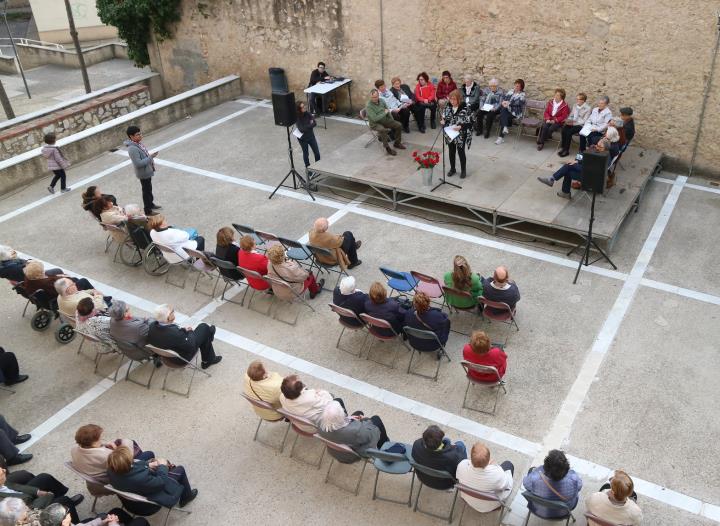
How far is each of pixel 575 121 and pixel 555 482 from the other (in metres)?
7.30

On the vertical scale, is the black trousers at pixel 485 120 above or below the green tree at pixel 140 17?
below

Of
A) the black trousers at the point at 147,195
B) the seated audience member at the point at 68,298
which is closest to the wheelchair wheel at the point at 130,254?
the black trousers at the point at 147,195

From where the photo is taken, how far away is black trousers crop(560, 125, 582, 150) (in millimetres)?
10795

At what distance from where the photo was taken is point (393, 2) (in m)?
12.5

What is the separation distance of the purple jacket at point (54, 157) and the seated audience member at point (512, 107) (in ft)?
25.3

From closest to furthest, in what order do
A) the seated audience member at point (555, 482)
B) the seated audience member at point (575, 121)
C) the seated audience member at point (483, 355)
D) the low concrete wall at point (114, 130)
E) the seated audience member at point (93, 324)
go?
the seated audience member at point (555, 482) < the seated audience member at point (483, 355) < the seated audience member at point (93, 324) < the seated audience member at point (575, 121) < the low concrete wall at point (114, 130)

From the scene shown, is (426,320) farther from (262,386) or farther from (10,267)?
(10,267)

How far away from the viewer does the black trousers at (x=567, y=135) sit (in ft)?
35.4

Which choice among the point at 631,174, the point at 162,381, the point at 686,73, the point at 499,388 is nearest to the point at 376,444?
the point at 499,388

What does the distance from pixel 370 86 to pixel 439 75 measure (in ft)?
5.42

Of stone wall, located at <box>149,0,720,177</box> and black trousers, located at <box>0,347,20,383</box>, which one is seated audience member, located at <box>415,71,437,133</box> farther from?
black trousers, located at <box>0,347,20,383</box>

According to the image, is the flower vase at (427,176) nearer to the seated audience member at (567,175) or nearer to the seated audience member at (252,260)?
the seated audience member at (567,175)

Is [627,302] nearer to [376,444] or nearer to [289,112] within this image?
[376,444]

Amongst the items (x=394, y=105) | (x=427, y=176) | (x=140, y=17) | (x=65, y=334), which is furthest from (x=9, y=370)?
(x=140, y=17)
